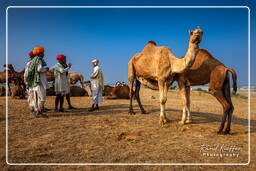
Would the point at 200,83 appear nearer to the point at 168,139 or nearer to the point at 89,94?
the point at 168,139

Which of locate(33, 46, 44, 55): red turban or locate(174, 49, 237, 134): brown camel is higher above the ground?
locate(33, 46, 44, 55): red turban

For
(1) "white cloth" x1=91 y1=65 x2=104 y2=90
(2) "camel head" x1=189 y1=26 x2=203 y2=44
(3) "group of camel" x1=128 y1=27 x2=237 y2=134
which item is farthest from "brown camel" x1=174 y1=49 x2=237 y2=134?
(1) "white cloth" x1=91 y1=65 x2=104 y2=90

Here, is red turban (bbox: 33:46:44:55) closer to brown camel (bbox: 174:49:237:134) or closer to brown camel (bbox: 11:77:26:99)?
brown camel (bbox: 174:49:237:134)

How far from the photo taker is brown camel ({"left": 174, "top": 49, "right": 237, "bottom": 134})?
5.54 m

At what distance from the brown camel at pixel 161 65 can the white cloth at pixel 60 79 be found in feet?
8.83

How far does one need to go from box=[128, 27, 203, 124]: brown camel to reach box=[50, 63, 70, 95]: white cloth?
8.83 ft

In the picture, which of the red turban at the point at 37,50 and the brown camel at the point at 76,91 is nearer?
the red turban at the point at 37,50

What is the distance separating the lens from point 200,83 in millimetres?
6617

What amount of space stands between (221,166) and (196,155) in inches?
21.6

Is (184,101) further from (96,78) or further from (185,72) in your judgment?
(96,78)

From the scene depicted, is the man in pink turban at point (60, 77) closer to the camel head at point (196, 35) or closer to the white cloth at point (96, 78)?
the white cloth at point (96, 78)

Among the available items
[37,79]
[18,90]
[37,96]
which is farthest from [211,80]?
[18,90]

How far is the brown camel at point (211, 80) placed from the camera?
218 inches

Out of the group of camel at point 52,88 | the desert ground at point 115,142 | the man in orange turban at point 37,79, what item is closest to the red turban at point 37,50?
the man in orange turban at point 37,79
